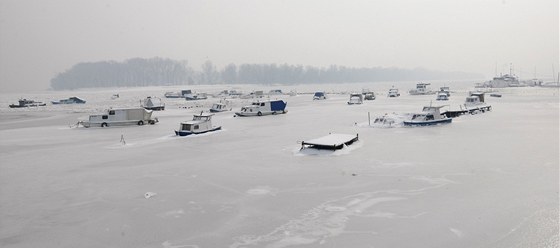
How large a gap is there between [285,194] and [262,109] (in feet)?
129

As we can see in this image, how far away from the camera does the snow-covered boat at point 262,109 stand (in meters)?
53.6

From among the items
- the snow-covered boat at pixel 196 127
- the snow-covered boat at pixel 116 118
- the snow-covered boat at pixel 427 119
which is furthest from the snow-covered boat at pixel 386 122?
the snow-covered boat at pixel 116 118

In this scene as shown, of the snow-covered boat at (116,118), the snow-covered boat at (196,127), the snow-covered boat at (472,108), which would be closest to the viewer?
the snow-covered boat at (196,127)

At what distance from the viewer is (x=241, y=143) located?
96.4 feet

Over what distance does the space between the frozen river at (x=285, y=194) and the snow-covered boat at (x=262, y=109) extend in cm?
2498

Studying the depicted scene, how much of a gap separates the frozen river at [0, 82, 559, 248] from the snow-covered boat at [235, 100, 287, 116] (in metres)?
25.0

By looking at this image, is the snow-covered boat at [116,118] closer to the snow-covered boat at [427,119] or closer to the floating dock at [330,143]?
the floating dock at [330,143]

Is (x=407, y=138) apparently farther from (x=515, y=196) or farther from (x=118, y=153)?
(x=118, y=153)

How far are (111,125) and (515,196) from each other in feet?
130

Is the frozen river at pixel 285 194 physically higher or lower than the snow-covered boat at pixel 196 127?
lower

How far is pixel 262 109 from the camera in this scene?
54438 millimetres

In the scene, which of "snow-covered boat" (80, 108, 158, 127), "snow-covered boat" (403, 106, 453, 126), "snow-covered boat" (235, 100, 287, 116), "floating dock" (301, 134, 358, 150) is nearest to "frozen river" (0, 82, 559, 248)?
"floating dock" (301, 134, 358, 150)

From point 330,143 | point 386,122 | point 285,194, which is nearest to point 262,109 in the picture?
point 386,122

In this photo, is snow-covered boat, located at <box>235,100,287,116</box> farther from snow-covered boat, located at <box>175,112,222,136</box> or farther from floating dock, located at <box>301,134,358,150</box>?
floating dock, located at <box>301,134,358,150</box>
